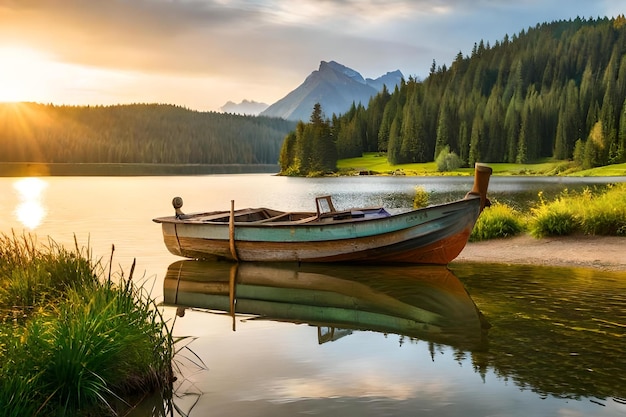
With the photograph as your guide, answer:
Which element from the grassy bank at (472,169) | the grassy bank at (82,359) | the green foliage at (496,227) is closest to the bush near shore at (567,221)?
the green foliage at (496,227)

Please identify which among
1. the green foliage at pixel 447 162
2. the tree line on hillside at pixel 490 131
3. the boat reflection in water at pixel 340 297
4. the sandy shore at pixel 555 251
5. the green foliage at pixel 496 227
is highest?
the tree line on hillside at pixel 490 131

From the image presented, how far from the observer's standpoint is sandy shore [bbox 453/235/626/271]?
18344mm

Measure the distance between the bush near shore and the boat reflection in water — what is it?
5.00 meters

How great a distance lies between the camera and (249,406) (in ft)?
26.7

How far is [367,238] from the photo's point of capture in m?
18.8

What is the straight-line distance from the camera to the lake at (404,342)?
820 centimetres

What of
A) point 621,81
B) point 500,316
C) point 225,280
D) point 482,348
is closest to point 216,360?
point 482,348

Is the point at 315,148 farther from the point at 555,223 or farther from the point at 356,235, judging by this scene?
the point at 356,235

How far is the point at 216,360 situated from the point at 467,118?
149682mm

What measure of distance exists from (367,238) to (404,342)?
7.83 m

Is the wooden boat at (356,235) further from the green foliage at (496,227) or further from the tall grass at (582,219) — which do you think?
the green foliage at (496,227)

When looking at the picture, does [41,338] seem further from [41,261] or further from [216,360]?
[41,261]

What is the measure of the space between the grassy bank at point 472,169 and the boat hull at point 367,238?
98379 mm

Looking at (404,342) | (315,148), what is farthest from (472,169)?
(404,342)
